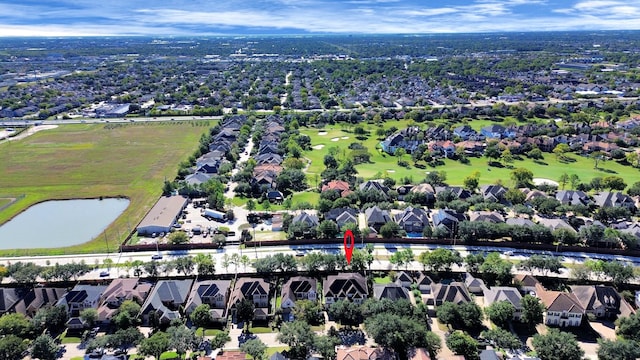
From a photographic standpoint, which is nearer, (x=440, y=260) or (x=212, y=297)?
(x=212, y=297)

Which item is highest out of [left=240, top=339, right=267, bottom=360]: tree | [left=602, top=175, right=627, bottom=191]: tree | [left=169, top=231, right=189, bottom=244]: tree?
[left=602, top=175, right=627, bottom=191]: tree

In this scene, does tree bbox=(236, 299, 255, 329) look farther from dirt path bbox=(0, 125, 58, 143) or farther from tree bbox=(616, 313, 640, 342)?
dirt path bbox=(0, 125, 58, 143)

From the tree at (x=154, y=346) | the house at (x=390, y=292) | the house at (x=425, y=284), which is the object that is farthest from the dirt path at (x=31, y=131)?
the house at (x=425, y=284)

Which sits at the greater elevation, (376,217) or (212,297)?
(376,217)

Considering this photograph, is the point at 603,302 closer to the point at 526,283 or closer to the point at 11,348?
the point at 526,283

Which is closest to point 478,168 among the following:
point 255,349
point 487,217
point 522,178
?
point 522,178

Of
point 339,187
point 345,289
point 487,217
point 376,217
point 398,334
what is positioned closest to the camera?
point 398,334

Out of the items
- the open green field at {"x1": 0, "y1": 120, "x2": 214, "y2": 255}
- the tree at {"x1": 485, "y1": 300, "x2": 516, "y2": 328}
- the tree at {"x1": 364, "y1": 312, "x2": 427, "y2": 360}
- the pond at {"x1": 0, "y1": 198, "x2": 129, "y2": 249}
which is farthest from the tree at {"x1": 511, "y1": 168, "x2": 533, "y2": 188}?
the pond at {"x1": 0, "y1": 198, "x2": 129, "y2": 249}
